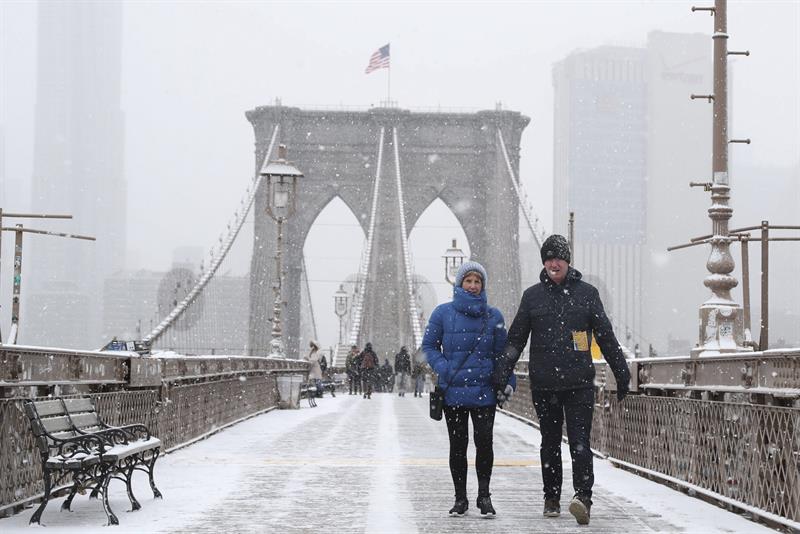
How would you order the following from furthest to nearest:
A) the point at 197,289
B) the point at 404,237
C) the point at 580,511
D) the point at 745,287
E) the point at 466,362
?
the point at 404,237 → the point at 197,289 → the point at 745,287 → the point at 466,362 → the point at 580,511

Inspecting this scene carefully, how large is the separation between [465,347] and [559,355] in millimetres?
586

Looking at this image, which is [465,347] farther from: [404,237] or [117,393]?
[404,237]

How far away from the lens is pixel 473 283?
830cm

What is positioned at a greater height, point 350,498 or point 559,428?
point 559,428

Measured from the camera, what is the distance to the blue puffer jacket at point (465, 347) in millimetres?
8188

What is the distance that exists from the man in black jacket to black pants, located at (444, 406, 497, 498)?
0.24 m

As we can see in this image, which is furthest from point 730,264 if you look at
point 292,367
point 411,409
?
point 292,367

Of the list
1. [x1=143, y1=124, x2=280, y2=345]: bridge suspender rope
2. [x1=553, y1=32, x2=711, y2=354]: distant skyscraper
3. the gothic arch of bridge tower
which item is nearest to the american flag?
[x1=143, y1=124, x2=280, y2=345]: bridge suspender rope

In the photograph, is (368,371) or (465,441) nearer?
(465,441)

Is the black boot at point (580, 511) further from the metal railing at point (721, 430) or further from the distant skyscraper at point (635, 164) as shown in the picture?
the distant skyscraper at point (635, 164)

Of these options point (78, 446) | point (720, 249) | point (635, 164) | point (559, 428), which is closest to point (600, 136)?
point (635, 164)

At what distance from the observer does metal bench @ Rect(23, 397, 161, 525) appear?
763 cm

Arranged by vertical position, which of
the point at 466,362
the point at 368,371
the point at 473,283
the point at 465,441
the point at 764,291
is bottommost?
the point at 368,371

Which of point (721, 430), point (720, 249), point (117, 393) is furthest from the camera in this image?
point (720, 249)
